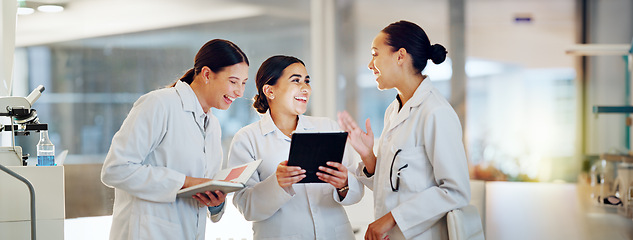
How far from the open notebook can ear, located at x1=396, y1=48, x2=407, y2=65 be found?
59 cm

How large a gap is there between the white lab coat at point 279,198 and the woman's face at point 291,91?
0.22 ft

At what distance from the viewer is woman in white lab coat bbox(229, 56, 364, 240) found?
210 centimetres

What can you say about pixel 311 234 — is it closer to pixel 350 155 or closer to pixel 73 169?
pixel 350 155

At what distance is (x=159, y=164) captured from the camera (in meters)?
1.98

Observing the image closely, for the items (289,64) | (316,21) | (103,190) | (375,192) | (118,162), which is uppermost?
(316,21)

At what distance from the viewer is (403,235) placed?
6.29 ft

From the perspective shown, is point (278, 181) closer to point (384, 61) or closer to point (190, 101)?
point (190, 101)

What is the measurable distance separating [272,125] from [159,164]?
0.47m

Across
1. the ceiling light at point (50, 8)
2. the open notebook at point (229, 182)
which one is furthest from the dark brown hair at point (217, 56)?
the ceiling light at point (50, 8)

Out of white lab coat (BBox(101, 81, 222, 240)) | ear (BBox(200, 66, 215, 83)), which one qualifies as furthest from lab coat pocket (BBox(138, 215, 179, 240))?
ear (BBox(200, 66, 215, 83))

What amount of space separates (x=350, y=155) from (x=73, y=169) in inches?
106

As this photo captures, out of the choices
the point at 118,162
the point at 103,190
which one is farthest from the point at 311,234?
the point at 103,190

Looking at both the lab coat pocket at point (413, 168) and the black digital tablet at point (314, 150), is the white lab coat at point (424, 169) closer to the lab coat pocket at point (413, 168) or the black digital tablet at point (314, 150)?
the lab coat pocket at point (413, 168)

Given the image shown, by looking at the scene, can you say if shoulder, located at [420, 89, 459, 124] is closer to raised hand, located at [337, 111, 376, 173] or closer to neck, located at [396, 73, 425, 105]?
neck, located at [396, 73, 425, 105]
